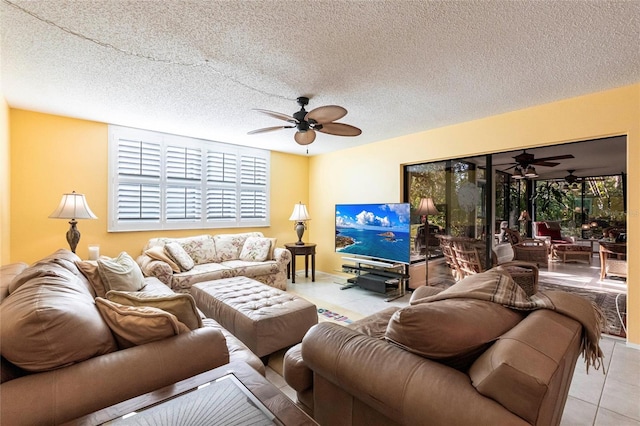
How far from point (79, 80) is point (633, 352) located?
5467mm

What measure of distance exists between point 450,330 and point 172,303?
4.11 ft

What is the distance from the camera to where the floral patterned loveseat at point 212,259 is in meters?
3.53

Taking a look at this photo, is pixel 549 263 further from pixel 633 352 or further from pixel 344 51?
→ pixel 344 51

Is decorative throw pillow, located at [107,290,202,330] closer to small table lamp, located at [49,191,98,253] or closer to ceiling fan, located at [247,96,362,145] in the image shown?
ceiling fan, located at [247,96,362,145]

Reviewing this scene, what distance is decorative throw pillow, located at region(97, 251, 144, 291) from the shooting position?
2.38m

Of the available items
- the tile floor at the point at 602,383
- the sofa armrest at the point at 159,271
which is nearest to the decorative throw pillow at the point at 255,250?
the tile floor at the point at 602,383

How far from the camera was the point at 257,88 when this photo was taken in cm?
271

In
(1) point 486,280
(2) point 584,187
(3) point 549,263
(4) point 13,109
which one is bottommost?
(3) point 549,263

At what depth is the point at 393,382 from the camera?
106 cm

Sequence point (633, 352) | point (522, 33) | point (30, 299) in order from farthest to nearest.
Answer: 1. point (633, 352)
2. point (522, 33)
3. point (30, 299)

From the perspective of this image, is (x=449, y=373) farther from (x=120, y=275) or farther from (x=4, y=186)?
(x=4, y=186)

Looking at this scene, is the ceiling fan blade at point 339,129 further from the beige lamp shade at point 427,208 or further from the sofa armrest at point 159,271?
the sofa armrest at point 159,271

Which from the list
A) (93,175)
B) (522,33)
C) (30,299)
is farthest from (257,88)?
(93,175)

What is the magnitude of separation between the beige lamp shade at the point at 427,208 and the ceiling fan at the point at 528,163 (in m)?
0.97
